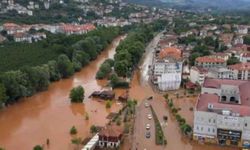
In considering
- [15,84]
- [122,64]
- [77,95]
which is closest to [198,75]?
[122,64]

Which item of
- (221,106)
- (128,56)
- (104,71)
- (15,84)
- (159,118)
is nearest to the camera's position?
(221,106)

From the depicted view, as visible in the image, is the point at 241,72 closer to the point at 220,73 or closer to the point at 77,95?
the point at 220,73

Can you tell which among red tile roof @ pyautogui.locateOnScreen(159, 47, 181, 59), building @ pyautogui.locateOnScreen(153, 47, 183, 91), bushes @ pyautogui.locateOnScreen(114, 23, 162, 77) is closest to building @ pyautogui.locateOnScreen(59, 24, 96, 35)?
bushes @ pyautogui.locateOnScreen(114, 23, 162, 77)

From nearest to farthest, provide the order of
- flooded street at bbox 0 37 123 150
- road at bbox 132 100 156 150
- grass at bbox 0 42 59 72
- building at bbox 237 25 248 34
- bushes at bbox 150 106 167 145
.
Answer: road at bbox 132 100 156 150
bushes at bbox 150 106 167 145
flooded street at bbox 0 37 123 150
grass at bbox 0 42 59 72
building at bbox 237 25 248 34

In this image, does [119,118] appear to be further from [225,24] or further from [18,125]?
[225,24]

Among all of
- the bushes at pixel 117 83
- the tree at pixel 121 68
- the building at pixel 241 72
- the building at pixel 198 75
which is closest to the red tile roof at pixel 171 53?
the tree at pixel 121 68

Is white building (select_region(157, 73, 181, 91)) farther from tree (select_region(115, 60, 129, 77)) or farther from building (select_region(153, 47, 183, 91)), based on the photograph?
tree (select_region(115, 60, 129, 77))

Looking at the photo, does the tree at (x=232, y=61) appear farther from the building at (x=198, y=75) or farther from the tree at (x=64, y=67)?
the tree at (x=64, y=67)
